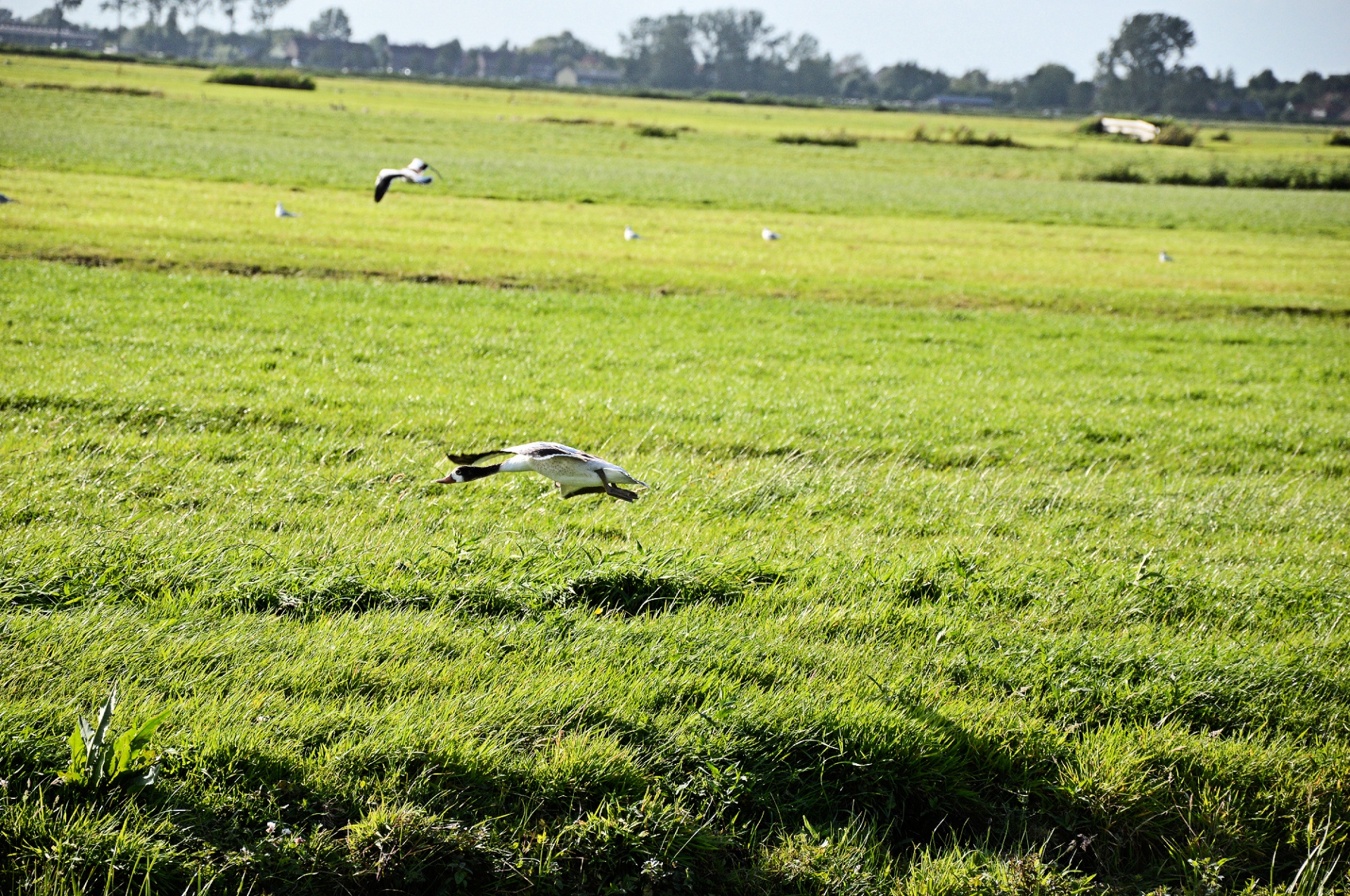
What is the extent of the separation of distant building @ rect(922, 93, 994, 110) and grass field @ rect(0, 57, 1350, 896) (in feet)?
551

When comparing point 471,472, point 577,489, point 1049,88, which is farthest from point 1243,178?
point 1049,88

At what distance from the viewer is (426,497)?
6.21 metres

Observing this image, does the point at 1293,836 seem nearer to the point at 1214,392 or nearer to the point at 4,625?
the point at 4,625

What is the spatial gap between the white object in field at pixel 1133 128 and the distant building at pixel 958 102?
555 ft

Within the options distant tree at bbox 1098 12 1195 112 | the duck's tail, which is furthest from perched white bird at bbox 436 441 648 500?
distant tree at bbox 1098 12 1195 112

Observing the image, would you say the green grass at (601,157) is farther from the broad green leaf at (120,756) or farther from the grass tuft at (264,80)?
the broad green leaf at (120,756)

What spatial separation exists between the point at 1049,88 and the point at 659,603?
16893 cm

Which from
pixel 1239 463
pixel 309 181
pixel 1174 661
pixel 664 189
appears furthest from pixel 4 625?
pixel 664 189

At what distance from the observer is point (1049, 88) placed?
15175 centimetres

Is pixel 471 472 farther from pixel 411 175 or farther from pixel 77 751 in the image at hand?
pixel 411 175

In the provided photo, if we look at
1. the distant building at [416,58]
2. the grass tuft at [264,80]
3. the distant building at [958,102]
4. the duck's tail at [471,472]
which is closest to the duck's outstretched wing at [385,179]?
the duck's tail at [471,472]

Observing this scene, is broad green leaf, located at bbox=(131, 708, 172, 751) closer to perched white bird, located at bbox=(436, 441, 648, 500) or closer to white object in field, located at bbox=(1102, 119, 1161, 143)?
perched white bird, located at bbox=(436, 441, 648, 500)

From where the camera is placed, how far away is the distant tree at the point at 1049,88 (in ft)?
488

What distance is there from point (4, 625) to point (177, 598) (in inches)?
25.8
